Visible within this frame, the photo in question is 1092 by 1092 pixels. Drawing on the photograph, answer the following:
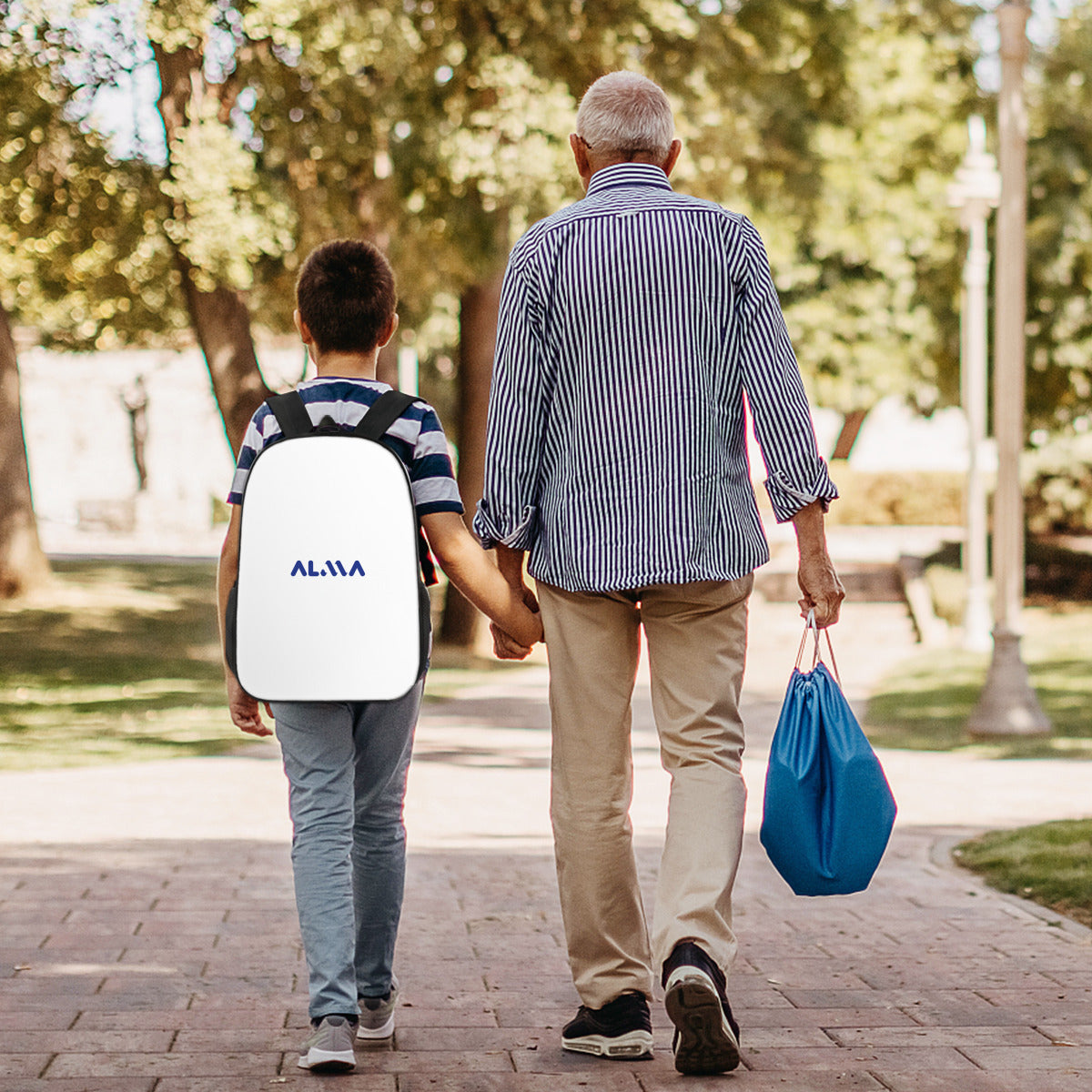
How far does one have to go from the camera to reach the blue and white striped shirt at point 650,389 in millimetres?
3576

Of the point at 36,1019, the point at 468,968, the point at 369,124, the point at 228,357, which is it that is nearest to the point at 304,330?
the point at 36,1019

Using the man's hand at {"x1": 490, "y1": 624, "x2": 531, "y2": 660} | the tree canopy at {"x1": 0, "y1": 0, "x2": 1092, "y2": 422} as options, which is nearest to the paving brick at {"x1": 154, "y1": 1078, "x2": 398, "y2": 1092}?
the man's hand at {"x1": 490, "y1": 624, "x2": 531, "y2": 660}

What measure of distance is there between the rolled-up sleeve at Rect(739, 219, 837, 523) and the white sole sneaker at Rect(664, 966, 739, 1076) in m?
0.98

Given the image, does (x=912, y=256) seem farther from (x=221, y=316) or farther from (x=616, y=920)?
(x=616, y=920)

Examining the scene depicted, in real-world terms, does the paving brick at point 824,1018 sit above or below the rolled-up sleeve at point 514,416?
below

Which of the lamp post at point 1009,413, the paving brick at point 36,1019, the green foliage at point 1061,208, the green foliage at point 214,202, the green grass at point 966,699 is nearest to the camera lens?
the paving brick at point 36,1019

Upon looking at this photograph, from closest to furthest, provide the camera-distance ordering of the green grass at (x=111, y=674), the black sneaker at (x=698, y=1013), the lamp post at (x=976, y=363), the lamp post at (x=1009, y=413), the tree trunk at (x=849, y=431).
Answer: the black sneaker at (x=698, y=1013) < the green grass at (x=111, y=674) < the lamp post at (x=1009, y=413) < the lamp post at (x=976, y=363) < the tree trunk at (x=849, y=431)

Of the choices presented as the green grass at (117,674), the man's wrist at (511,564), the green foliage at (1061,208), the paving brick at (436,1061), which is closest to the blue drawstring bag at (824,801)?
the man's wrist at (511,564)

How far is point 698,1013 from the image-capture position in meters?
3.36

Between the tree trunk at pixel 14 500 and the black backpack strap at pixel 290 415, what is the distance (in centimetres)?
1555

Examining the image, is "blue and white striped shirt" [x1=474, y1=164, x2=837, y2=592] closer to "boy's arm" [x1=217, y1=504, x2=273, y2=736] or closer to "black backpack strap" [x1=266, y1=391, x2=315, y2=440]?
"black backpack strap" [x1=266, y1=391, x2=315, y2=440]

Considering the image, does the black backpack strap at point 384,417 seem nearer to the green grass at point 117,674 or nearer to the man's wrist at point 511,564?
the man's wrist at point 511,564

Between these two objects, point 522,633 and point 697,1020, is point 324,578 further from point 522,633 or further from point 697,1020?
point 697,1020

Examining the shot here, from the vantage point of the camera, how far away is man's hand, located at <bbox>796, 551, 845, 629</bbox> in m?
3.62
